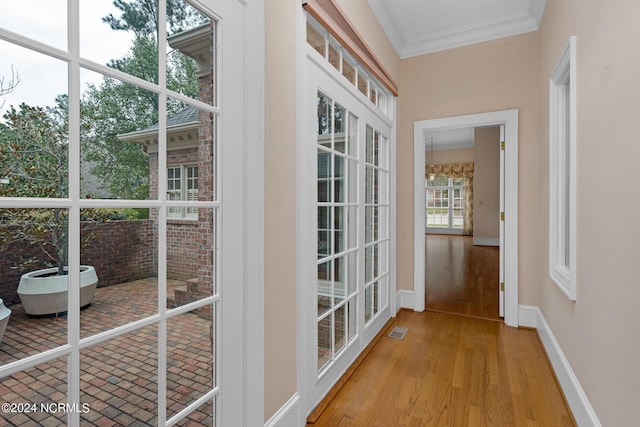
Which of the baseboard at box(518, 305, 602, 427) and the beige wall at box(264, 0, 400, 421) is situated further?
the baseboard at box(518, 305, 602, 427)

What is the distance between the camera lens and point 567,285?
6.78ft

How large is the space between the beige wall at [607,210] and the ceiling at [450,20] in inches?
45.8

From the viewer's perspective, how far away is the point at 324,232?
6.72 feet

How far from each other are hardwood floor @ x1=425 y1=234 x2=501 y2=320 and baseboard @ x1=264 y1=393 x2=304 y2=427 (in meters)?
2.47

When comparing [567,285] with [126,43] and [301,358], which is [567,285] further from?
[126,43]

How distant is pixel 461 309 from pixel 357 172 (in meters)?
2.27

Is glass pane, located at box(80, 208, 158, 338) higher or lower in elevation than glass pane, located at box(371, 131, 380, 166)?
lower

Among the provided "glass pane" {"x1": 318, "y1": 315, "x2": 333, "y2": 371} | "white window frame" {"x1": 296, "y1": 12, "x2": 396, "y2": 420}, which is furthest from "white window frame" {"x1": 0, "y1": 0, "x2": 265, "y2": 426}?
"glass pane" {"x1": 318, "y1": 315, "x2": 333, "y2": 371}

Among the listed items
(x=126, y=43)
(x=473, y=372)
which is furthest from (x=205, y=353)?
(x=473, y=372)

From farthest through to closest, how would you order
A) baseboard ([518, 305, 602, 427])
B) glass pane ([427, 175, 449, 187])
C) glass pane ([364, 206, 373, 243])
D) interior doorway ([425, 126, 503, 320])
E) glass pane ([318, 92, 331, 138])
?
1. glass pane ([427, 175, 449, 187])
2. interior doorway ([425, 126, 503, 320])
3. glass pane ([364, 206, 373, 243])
4. glass pane ([318, 92, 331, 138])
5. baseboard ([518, 305, 602, 427])

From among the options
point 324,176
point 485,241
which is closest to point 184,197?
point 324,176

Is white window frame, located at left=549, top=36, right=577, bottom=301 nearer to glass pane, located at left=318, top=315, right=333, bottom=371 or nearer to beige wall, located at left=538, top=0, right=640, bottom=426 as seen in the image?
beige wall, located at left=538, top=0, right=640, bottom=426

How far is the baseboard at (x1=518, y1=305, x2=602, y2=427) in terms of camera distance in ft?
5.29

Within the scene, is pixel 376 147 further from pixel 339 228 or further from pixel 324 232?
pixel 324 232
